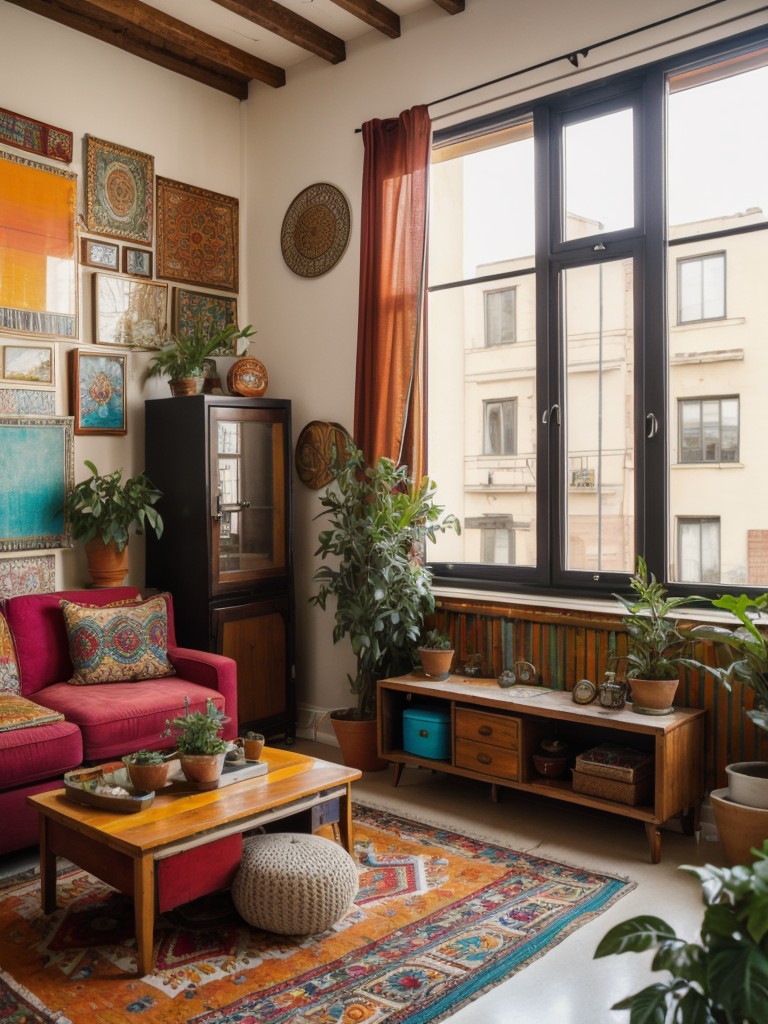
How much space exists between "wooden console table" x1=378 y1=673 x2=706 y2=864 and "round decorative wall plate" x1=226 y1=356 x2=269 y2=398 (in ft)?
5.61

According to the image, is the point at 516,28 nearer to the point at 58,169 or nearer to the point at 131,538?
the point at 58,169

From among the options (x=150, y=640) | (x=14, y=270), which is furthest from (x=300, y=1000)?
(x=14, y=270)

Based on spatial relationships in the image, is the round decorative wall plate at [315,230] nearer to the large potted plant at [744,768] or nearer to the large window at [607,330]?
the large window at [607,330]

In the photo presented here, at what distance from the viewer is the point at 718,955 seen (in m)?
1.34

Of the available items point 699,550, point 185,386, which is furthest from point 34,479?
point 699,550

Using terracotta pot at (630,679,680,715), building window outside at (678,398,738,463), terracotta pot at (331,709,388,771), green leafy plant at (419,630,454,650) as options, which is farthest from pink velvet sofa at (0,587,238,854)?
building window outside at (678,398,738,463)

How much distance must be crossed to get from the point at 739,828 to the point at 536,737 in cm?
92

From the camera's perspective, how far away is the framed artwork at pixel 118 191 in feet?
14.6

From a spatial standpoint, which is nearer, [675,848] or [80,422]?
[675,848]

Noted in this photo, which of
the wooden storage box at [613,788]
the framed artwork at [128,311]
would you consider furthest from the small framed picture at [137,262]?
the wooden storage box at [613,788]

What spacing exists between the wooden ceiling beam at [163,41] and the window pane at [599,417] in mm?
2215

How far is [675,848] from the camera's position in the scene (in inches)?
132

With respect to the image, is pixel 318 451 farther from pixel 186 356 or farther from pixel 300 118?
pixel 300 118

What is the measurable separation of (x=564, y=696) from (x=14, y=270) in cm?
305
